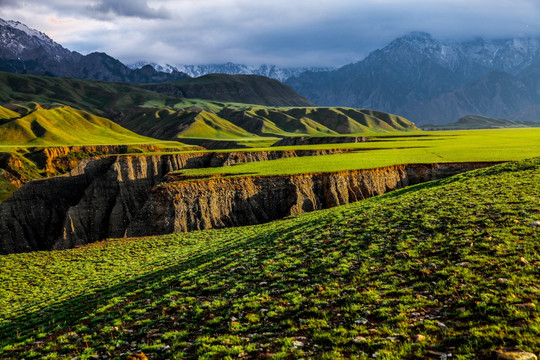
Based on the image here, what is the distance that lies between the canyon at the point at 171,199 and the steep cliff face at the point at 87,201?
0.66 feet

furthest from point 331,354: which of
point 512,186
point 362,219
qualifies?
point 512,186

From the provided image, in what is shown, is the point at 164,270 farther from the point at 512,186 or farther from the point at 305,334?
the point at 512,186

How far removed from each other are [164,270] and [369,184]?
118 ft

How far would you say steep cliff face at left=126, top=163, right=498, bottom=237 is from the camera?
4716 cm

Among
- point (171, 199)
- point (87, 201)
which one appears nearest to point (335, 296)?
point (171, 199)

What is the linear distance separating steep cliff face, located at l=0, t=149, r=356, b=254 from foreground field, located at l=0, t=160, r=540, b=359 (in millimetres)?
54201

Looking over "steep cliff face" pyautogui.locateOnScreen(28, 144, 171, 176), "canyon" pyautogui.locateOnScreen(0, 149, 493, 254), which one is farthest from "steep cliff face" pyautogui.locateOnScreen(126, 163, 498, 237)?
"steep cliff face" pyautogui.locateOnScreen(28, 144, 171, 176)

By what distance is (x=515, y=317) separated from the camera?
946cm

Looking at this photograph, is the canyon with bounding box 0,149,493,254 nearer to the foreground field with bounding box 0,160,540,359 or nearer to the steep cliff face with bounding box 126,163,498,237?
the steep cliff face with bounding box 126,163,498,237

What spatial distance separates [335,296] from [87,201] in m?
81.0

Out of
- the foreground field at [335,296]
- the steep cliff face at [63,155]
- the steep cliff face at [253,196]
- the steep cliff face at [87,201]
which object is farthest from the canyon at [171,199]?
the steep cliff face at [63,155]

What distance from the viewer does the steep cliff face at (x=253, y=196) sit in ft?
155

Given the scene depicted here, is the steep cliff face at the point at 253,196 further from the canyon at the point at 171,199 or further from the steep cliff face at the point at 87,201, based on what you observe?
the steep cliff face at the point at 87,201

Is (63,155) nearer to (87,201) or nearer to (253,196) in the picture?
(87,201)
